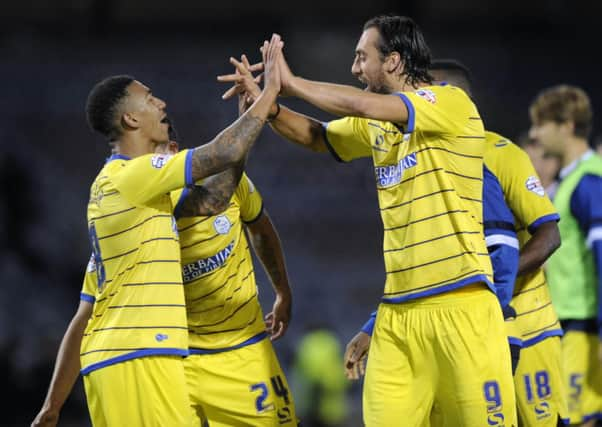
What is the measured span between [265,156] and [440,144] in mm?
9274

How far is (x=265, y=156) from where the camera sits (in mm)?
13242

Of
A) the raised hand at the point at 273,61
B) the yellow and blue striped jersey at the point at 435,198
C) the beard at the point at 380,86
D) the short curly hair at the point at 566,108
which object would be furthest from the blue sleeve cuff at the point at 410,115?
the short curly hair at the point at 566,108

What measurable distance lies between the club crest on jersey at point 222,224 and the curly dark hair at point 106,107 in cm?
62

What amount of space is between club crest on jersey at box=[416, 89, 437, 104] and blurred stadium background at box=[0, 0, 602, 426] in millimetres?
7580

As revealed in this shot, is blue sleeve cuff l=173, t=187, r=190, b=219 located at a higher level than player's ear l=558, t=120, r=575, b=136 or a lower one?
lower

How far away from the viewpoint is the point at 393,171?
13.6ft

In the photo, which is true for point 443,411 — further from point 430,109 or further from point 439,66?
point 439,66

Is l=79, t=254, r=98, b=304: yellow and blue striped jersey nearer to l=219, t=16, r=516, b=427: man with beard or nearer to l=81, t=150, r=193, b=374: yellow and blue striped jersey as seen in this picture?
l=81, t=150, r=193, b=374: yellow and blue striped jersey

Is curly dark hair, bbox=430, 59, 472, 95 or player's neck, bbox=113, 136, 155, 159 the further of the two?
curly dark hair, bbox=430, 59, 472, 95

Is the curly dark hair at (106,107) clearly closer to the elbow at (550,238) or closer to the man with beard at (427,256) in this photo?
the man with beard at (427,256)

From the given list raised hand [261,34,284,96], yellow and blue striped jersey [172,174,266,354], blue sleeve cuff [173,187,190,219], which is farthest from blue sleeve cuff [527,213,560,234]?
blue sleeve cuff [173,187,190,219]

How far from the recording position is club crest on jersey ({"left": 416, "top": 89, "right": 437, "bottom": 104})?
3961mm

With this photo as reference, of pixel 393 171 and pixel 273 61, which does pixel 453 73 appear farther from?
pixel 273 61

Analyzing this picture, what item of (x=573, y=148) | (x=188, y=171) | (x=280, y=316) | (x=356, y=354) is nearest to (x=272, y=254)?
(x=280, y=316)
